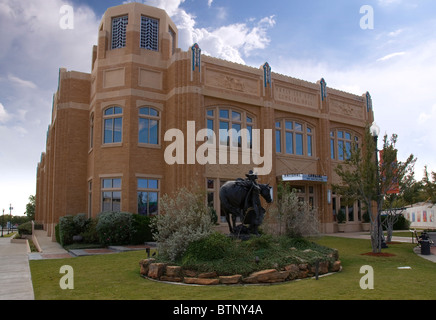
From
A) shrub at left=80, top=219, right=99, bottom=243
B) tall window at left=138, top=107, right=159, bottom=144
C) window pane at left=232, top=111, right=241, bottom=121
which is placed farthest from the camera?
window pane at left=232, top=111, right=241, bottom=121

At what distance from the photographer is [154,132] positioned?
23625 millimetres

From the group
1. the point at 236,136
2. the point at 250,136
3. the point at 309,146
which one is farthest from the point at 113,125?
the point at 309,146

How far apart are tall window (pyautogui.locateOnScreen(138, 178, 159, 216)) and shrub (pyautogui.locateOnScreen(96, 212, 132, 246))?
245 centimetres

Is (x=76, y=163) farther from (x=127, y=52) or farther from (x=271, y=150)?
(x=271, y=150)

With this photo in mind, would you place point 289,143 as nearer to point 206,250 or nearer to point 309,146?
point 309,146

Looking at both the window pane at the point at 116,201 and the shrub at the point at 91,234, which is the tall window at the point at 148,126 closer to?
the window pane at the point at 116,201

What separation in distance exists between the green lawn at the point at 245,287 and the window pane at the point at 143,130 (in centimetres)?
1192

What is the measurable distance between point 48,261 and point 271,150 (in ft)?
54.1

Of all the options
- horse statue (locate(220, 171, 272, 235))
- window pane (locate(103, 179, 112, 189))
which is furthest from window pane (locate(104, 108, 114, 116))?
horse statue (locate(220, 171, 272, 235))

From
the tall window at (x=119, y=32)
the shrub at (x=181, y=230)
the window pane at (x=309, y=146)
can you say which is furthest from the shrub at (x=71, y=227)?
the window pane at (x=309, y=146)

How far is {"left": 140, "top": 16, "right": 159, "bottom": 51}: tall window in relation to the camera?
24.4m

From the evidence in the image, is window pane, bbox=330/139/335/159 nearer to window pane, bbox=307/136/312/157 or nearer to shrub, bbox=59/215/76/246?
window pane, bbox=307/136/312/157

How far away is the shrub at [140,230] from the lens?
66.1ft
